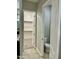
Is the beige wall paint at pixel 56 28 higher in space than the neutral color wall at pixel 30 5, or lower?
lower

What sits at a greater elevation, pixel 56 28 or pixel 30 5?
pixel 30 5

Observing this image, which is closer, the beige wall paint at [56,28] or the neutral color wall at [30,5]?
the beige wall paint at [56,28]

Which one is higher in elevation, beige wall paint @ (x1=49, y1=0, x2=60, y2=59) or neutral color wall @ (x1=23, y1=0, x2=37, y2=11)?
neutral color wall @ (x1=23, y1=0, x2=37, y2=11)

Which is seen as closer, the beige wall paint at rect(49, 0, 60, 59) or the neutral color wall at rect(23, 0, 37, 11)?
the beige wall paint at rect(49, 0, 60, 59)

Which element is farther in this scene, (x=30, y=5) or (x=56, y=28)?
(x=30, y=5)
